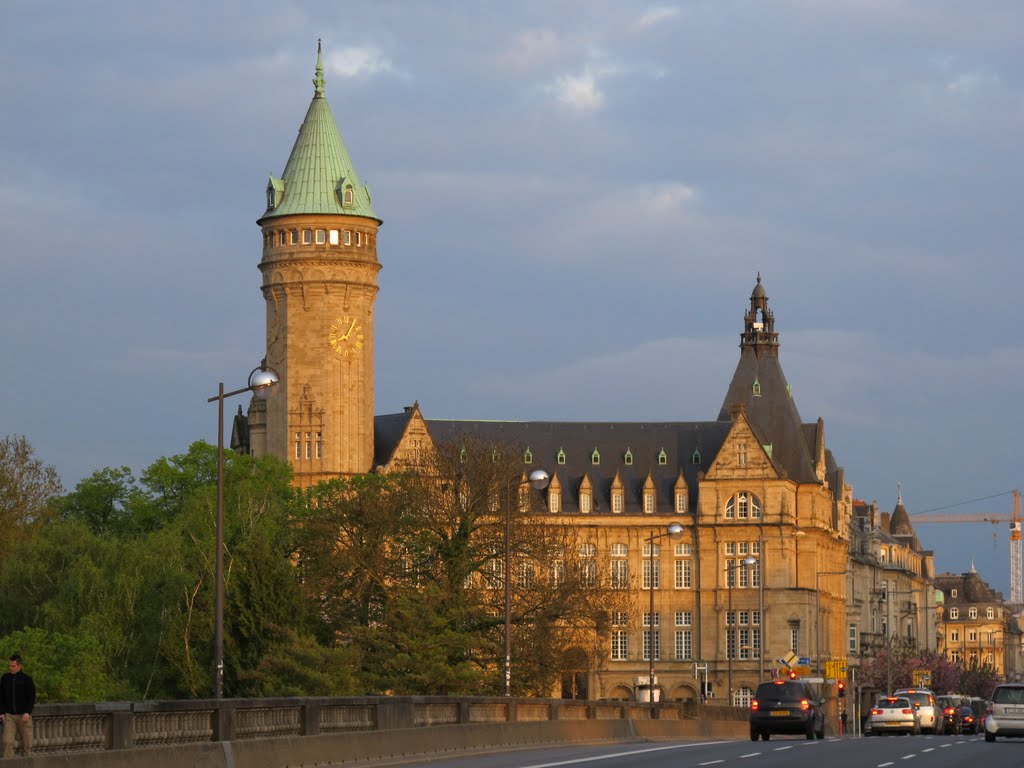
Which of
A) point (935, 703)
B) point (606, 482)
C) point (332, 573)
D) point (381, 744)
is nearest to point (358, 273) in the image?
point (606, 482)

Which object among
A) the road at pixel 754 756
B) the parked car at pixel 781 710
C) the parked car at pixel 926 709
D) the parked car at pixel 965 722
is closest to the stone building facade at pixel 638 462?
the parked car at pixel 965 722

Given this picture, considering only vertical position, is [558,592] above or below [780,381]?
below

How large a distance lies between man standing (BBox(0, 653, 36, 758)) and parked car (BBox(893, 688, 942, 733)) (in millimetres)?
56669

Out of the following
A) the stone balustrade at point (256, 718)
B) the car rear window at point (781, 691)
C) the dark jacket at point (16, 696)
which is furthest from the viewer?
the car rear window at point (781, 691)

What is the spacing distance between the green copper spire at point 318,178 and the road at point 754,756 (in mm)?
84846

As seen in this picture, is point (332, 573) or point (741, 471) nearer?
point (332, 573)

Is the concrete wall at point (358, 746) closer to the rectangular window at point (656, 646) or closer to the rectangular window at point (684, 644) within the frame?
the rectangular window at point (684, 644)

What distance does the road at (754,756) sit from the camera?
41.3 meters

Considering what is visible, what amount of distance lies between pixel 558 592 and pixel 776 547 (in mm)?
67717

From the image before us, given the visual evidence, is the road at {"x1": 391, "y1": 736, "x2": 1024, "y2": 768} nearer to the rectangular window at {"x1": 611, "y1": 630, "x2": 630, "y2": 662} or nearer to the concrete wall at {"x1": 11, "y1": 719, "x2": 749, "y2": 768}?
the concrete wall at {"x1": 11, "y1": 719, "x2": 749, "y2": 768}

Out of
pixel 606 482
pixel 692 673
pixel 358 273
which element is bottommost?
pixel 692 673

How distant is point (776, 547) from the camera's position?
15612cm

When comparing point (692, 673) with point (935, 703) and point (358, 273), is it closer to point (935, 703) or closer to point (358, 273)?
point (358, 273)

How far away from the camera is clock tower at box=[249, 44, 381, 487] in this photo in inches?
5374
